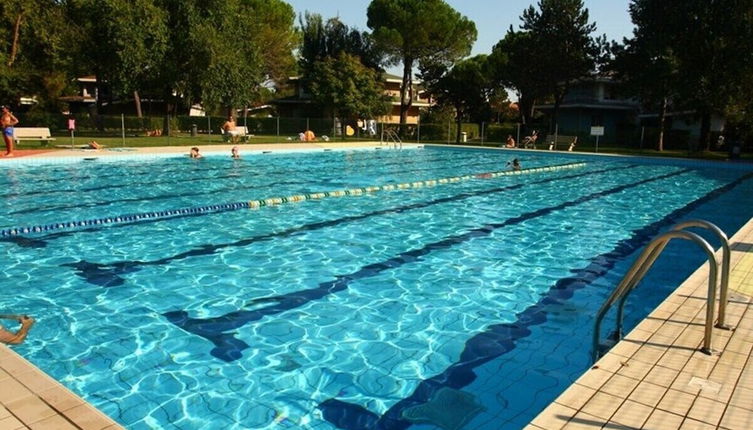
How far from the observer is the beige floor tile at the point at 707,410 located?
9.16ft

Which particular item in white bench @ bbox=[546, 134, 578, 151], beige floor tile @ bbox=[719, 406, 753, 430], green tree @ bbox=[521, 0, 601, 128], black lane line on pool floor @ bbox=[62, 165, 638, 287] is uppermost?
green tree @ bbox=[521, 0, 601, 128]

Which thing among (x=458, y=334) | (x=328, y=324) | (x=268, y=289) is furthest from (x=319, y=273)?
(x=458, y=334)

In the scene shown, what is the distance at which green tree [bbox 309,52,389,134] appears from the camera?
37.6 meters

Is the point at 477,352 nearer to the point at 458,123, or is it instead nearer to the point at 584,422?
Answer: the point at 584,422

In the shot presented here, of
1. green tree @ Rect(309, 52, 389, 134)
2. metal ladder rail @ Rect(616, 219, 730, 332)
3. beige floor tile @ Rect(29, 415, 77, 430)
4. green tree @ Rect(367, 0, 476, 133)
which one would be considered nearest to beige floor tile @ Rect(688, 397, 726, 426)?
metal ladder rail @ Rect(616, 219, 730, 332)

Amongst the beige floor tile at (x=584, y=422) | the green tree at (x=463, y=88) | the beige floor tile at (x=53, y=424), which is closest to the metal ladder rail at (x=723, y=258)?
the beige floor tile at (x=584, y=422)

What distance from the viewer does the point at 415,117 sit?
62.7 m

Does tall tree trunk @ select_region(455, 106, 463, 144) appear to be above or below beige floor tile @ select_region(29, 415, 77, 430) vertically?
above

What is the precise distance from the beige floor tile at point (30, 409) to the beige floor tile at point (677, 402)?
3171 millimetres

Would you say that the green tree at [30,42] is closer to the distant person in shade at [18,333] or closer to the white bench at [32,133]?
the white bench at [32,133]

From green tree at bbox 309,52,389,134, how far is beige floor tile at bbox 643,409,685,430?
118 ft

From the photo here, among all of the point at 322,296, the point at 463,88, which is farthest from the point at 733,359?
the point at 463,88

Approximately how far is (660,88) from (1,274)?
29755 millimetres

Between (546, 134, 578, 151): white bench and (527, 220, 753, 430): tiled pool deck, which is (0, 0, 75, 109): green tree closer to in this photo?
(546, 134, 578, 151): white bench
